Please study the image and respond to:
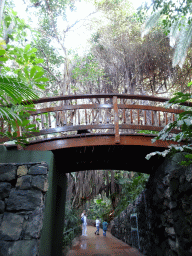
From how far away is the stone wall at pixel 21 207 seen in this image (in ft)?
6.26

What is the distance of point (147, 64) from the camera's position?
31.1ft

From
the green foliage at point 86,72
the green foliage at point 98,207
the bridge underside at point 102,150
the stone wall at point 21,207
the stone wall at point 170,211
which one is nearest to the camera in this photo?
the stone wall at point 21,207

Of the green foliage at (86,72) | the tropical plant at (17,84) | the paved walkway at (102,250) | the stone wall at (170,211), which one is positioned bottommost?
the paved walkway at (102,250)

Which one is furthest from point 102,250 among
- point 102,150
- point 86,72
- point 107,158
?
point 86,72

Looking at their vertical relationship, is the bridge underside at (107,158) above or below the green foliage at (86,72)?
below

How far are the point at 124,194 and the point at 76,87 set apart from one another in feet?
16.4

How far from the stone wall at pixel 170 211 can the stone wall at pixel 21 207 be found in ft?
5.66

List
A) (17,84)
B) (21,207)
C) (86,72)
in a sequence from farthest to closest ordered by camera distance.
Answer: (86,72) < (21,207) < (17,84)

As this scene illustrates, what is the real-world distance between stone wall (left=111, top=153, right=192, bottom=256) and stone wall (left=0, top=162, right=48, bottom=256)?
173 centimetres

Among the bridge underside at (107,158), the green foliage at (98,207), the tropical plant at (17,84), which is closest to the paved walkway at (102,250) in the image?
the bridge underside at (107,158)

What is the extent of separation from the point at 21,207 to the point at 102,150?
1.65m

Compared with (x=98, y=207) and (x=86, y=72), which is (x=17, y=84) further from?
(x=98, y=207)

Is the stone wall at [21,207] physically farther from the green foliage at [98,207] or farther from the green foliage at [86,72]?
the green foliage at [98,207]

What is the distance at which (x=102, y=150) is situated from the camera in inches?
134
